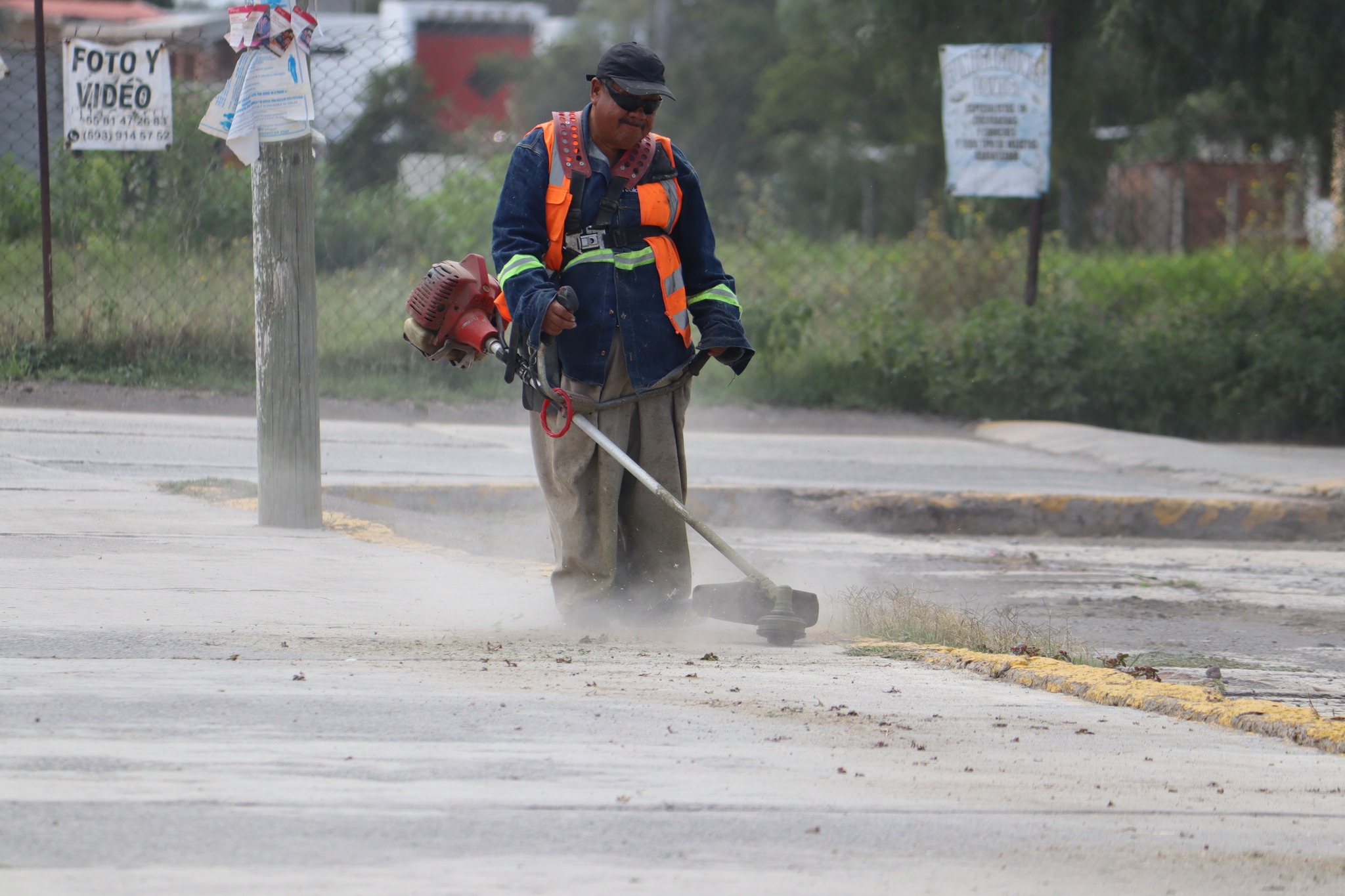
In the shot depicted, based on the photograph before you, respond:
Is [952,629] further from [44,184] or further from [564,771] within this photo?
[44,184]

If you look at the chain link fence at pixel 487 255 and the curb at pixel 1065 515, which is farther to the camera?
the chain link fence at pixel 487 255

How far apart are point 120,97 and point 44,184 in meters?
0.74

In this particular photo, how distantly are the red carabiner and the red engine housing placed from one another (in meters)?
0.27

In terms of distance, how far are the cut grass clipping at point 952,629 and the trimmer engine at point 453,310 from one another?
151 centimetres

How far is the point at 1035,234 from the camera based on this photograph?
11.6 meters

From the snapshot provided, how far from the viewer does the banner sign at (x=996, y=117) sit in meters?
11.4

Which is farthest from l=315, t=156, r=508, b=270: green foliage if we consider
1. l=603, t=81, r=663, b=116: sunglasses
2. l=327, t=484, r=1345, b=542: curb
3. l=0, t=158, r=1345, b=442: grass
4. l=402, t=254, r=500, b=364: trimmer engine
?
l=603, t=81, r=663, b=116: sunglasses

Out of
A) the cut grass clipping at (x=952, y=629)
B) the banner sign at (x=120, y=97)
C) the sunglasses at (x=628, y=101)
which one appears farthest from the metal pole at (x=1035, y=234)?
the sunglasses at (x=628, y=101)

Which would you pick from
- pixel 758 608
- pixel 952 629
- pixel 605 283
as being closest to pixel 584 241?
pixel 605 283

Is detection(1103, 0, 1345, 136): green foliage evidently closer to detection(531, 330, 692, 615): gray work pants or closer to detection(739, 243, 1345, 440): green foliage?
detection(739, 243, 1345, 440): green foliage

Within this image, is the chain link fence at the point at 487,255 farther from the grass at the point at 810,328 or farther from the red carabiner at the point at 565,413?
the red carabiner at the point at 565,413

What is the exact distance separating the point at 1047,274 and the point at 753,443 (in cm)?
381

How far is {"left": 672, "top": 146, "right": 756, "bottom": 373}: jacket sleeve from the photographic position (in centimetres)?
503

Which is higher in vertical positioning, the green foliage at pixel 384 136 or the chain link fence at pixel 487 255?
the green foliage at pixel 384 136
